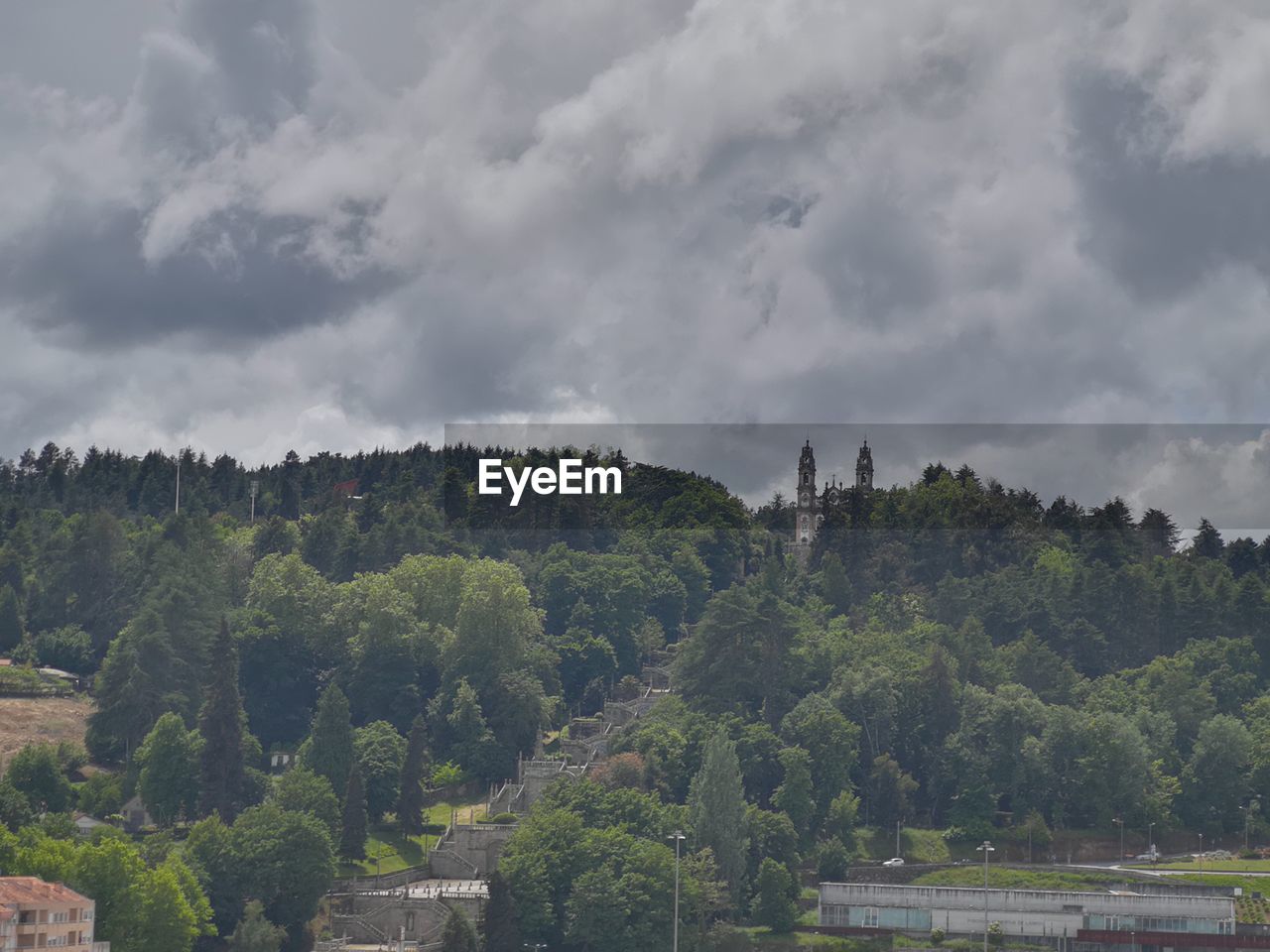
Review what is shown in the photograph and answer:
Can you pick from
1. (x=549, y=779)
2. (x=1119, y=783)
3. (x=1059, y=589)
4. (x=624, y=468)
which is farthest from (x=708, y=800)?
(x=624, y=468)

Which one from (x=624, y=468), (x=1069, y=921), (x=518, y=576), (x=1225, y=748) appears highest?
(x=624, y=468)

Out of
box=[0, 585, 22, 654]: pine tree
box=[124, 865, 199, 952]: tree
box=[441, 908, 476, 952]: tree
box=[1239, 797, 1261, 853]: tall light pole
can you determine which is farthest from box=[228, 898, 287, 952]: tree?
box=[1239, 797, 1261, 853]: tall light pole

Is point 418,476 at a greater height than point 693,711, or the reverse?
point 418,476

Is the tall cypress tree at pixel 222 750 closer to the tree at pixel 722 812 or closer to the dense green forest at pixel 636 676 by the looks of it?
the dense green forest at pixel 636 676

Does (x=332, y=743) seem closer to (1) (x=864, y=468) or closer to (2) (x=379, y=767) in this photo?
(2) (x=379, y=767)

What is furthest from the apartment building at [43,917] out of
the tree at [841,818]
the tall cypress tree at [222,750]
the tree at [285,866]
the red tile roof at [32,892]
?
the tree at [841,818]

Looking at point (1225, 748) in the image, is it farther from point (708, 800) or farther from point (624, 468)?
point (624, 468)
